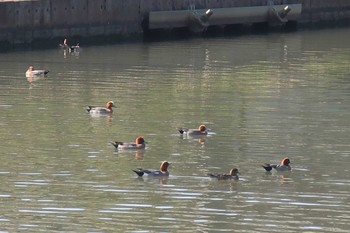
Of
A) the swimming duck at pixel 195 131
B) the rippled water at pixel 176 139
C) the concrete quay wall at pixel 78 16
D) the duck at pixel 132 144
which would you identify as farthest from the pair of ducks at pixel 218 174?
the concrete quay wall at pixel 78 16

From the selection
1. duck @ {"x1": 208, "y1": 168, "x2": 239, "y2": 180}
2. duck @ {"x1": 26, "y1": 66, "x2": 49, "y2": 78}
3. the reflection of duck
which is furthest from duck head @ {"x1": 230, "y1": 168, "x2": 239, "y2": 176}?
the reflection of duck

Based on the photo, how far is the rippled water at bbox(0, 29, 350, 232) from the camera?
25594 mm

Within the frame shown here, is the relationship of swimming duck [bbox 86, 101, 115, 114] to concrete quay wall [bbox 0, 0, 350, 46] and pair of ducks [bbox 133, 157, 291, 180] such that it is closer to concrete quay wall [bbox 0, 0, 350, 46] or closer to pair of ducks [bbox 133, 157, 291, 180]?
pair of ducks [bbox 133, 157, 291, 180]

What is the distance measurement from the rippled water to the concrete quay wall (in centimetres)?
124

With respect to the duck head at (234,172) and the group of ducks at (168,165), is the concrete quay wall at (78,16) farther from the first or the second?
the duck head at (234,172)

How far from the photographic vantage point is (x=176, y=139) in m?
33.8

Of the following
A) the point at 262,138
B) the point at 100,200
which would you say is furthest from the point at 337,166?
the point at 100,200

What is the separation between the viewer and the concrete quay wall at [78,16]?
173 feet

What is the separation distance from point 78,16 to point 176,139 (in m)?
22.2

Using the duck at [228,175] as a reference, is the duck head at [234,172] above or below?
above

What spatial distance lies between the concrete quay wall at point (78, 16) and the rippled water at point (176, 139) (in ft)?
4.06

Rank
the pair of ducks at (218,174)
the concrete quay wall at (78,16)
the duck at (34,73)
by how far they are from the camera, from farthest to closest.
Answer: the concrete quay wall at (78,16)
the duck at (34,73)
the pair of ducks at (218,174)

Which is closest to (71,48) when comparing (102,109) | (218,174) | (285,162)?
(102,109)

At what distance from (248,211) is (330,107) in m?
13.8
